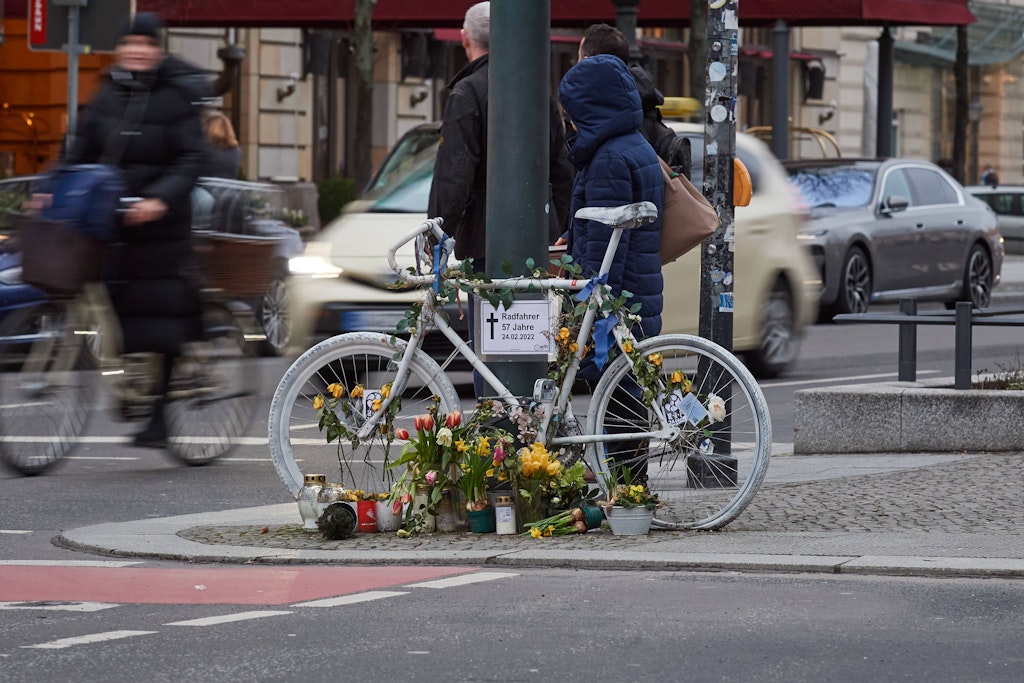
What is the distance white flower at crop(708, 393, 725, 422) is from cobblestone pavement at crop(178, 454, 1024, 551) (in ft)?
1.36

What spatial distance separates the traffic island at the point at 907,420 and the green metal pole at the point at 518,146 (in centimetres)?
296

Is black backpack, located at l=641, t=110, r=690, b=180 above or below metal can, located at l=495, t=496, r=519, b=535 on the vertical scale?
above

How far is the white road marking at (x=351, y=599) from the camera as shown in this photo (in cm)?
634

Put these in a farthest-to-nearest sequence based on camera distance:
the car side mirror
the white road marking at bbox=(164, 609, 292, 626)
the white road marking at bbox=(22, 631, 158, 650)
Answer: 1. the car side mirror
2. the white road marking at bbox=(164, 609, 292, 626)
3. the white road marking at bbox=(22, 631, 158, 650)

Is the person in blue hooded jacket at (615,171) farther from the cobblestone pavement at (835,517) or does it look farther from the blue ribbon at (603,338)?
the cobblestone pavement at (835,517)

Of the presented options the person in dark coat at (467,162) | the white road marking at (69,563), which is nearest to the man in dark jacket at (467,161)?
the person in dark coat at (467,162)

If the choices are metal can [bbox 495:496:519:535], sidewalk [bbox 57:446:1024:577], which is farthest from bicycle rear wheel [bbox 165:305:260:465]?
metal can [bbox 495:496:519:535]

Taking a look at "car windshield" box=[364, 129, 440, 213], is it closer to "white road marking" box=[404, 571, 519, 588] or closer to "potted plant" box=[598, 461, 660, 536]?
"potted plant" box=[598, 461, 660, 536]

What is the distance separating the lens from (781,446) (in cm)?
1102

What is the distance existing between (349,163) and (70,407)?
85.2 ft

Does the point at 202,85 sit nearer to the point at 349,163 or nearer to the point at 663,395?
the point at 663,395

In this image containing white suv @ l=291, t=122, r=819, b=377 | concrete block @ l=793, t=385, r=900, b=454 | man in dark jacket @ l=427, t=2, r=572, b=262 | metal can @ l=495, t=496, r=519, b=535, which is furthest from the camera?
white suv @ l=291, t=122, r=819, b=377

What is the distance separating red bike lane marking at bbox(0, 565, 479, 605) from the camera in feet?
21.3

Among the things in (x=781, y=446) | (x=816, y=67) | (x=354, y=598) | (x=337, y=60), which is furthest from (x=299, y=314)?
(x=816, y=67)
